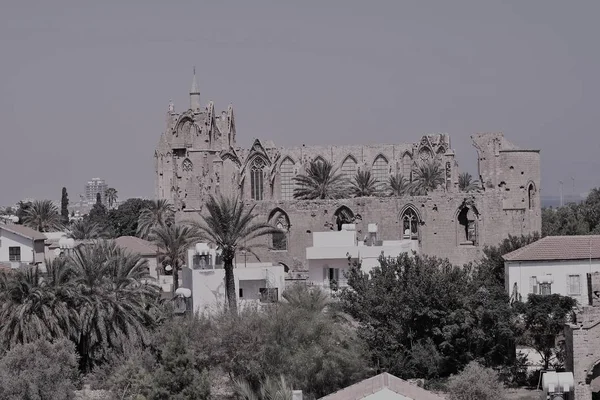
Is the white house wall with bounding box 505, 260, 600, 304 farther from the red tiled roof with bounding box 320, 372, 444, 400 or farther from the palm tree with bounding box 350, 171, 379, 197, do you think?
the palm tree with bounding box 350, 171, 379, 197

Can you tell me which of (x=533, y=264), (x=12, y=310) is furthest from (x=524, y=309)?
(x=12, y=310)

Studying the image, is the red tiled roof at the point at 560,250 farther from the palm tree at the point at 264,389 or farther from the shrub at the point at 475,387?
the palm tree at the point at 264,389

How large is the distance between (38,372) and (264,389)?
6.52 metres

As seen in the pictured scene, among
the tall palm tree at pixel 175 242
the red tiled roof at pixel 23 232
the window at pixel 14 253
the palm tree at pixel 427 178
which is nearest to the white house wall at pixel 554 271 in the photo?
the tall palm tree at pixel 175 242

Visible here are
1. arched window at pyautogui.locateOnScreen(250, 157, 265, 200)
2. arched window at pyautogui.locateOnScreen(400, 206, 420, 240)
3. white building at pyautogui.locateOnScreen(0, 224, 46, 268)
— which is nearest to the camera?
arched window at pyautogui.locateOnScreen(400, 206, 420, 240)

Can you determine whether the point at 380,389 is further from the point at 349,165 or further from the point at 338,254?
the point at 349,165

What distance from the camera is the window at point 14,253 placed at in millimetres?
57938

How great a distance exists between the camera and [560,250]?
46.3m

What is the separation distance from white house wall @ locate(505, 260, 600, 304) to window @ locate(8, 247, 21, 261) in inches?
953

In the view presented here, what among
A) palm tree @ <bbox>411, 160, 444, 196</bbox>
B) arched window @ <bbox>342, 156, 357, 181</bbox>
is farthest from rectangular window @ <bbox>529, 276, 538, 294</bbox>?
arched window @ <bbox>342, 156, 357, 181</bbox>

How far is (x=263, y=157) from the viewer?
83.3 meters

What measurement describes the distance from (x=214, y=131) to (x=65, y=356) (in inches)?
2501

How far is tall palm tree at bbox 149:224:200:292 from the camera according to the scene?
51.9 metres

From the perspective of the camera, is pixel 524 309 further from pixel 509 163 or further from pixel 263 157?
pixel 263 157
